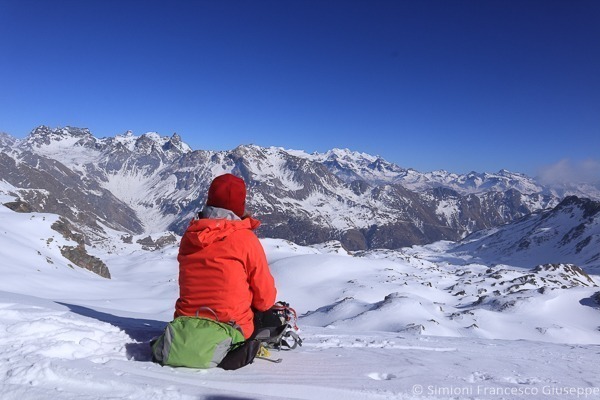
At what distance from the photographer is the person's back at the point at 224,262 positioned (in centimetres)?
569

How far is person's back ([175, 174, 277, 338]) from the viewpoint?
224 inches

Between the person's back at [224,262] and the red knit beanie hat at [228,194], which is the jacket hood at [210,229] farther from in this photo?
the red knit beanie hat at [228,194]

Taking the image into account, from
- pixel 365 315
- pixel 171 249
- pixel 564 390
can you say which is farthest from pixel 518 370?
pixel 171 249

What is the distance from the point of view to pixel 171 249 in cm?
8925

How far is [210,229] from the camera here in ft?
18.9

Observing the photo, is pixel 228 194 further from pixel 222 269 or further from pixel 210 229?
pixel 222 269

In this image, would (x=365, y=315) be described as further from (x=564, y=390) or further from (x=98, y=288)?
(x=564, y=390)

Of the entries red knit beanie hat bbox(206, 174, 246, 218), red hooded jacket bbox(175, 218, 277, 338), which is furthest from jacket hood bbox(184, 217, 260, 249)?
red knit beanie hat bbox(206, 174, 246, 218)

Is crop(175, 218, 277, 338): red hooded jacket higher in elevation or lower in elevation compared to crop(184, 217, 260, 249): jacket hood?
lower

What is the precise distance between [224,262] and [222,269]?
4.3 inches

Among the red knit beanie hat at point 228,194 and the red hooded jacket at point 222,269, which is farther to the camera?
the red knit beanie hat at point 228,194

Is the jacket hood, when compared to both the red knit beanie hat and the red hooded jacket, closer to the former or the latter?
the red hooded jacket

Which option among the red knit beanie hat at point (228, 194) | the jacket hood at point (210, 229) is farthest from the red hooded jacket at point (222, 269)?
the red knit beanie hat at point (228, 194)

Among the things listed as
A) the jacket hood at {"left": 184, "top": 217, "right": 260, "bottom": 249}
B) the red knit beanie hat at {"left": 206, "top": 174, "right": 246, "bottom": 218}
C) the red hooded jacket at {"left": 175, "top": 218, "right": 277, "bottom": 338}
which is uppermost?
the red knit beanie hat at {"left": 206, "top": 174, "right": 246, "bottom": 218}
